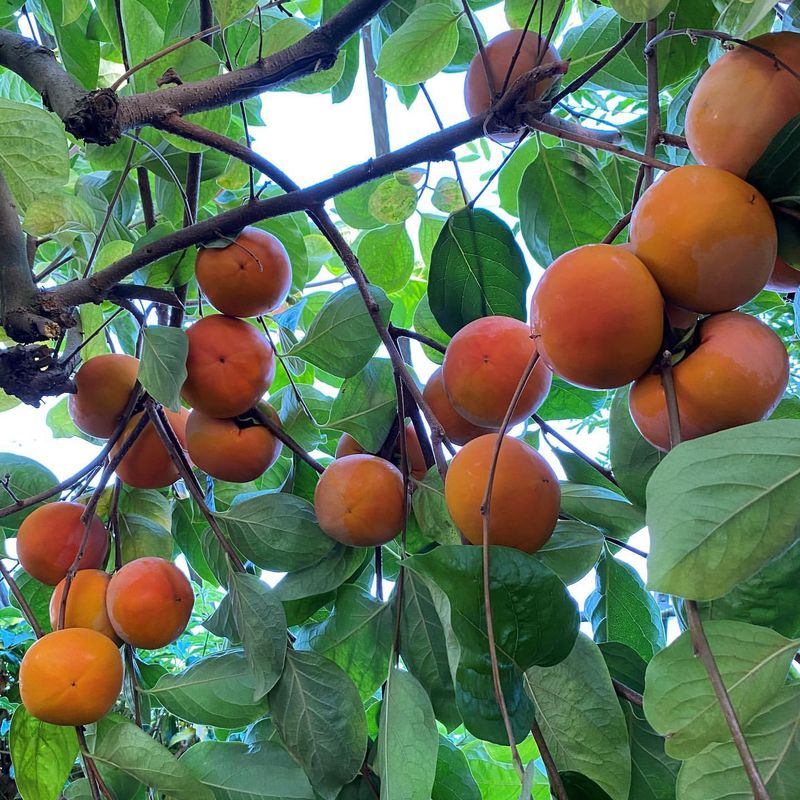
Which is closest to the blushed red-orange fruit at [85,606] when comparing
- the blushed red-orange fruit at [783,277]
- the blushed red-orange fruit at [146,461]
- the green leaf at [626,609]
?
the blushed red-orange fruit at [146,461]

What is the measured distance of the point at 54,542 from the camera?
2.27ft

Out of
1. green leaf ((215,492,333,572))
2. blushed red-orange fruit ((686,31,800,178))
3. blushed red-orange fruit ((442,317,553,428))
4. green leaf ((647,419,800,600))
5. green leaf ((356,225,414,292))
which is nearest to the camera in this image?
green leaf ((647,419,800,600))

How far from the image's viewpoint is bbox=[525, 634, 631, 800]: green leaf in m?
0.49

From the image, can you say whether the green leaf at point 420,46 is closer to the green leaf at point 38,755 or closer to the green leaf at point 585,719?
the green leaf at point 585,719

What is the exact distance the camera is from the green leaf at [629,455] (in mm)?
576

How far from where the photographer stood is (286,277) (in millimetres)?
691

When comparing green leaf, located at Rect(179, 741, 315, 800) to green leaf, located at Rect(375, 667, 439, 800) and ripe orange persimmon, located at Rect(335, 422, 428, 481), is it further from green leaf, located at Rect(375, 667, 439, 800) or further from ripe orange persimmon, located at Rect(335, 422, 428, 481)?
ripe orange persimmon, located at Rect(335, 422, 428, 481)

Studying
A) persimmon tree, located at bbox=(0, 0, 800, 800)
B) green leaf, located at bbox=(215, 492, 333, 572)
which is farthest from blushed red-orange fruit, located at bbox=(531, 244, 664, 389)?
green leaf, located at bbox=(215, 492, 333, 572)

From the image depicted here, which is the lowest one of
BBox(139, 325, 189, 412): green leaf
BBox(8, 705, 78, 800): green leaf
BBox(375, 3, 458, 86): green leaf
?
BBox(8, 705, 78, 800): green leaf

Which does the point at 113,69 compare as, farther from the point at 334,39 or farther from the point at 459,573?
the point at 459,573

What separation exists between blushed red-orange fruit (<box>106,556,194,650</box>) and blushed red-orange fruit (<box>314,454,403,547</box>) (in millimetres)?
154

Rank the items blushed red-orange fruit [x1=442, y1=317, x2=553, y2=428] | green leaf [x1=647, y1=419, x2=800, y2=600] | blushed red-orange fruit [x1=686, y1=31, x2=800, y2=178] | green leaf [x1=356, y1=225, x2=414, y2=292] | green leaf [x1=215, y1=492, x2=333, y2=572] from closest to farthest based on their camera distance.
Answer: green leaf [x1=647, y1=419, x2=800, y2=600], blushed red-orange fruit [x1=686, y1=31, x2=800, y2=178], blushed red-orange fruit [x1=442, y1=317, x2=553, y2=428], green leaf [x1=215, y1=492, x2=333, y2=572], green leaf [x1=356, y1=225, x2=414, y2=292]

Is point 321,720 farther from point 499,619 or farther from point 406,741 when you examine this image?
point 499,619

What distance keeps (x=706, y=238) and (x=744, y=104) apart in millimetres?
99
